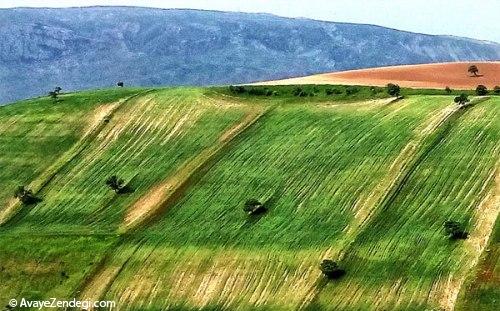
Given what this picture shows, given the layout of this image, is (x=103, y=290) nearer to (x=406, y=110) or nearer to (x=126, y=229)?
(x=126, y=229)

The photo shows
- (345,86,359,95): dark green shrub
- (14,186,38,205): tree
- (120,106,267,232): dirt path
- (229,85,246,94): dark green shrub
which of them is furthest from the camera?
(229,85,246,94): dark green shrub

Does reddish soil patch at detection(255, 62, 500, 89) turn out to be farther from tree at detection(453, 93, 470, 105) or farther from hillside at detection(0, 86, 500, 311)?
tree at detection(453, 93, 470, 105)

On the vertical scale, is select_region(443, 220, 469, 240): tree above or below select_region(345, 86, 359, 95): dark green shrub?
below

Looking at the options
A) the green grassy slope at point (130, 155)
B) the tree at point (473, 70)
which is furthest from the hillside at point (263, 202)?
the tree at point (473, 70)

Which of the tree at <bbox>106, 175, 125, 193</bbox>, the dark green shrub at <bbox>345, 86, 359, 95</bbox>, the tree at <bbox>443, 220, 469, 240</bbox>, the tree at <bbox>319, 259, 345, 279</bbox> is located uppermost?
the dark green shrub at <bbox>345, 86, 359, 95</bbox>

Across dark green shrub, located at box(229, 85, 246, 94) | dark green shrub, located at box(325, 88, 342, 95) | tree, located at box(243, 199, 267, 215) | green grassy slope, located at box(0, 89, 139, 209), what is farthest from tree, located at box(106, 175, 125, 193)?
dark green shrub, located at box(325, 88, 342, 95)

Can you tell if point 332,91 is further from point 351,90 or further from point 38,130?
point 38,130

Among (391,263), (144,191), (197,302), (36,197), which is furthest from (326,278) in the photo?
(36,197)

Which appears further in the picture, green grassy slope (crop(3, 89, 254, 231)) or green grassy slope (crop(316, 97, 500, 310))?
green grassy slope (crop(3, 89, 254, 231))
